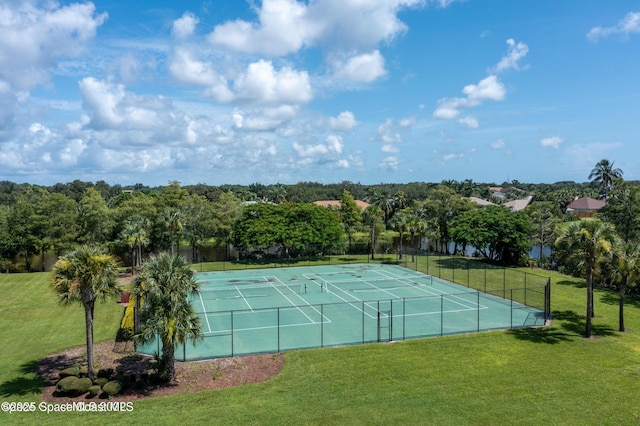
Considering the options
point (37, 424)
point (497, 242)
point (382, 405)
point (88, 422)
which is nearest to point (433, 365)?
point (382, 405)

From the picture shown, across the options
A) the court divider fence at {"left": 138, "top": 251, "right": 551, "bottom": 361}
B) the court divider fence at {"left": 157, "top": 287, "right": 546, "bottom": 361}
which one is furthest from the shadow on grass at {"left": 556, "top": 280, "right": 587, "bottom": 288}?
the court divider fence at {"left": 157, "top": 287, "right": 546, "bottom": 361}

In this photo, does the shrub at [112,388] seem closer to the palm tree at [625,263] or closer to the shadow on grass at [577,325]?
the shadow on grass at [577,325]

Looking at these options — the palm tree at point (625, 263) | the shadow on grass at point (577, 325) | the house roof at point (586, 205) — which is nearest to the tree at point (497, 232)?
the shadow on grass at point (577, 325)

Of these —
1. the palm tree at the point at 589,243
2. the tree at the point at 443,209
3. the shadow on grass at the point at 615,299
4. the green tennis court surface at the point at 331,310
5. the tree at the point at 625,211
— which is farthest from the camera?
the tree at the point at 443,209

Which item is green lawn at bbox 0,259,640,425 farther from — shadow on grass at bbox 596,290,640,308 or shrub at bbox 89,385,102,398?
shadow on grass at bbox 596,290,640,308

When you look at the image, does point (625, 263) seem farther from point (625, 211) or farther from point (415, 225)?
point (415, 225)

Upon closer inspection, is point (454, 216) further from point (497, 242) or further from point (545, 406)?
point (545, 406)

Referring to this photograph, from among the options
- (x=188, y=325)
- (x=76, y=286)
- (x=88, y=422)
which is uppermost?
(x=76, y=286)

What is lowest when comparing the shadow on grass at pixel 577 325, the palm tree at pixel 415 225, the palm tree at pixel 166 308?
the shadow on grass at pixel 577 325
